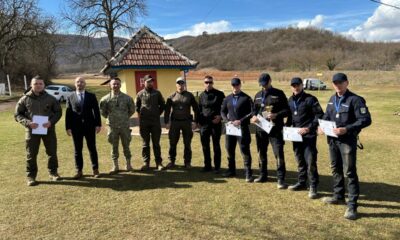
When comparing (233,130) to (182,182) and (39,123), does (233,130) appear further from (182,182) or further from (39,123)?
(39,123)

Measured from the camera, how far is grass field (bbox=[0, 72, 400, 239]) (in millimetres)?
4793

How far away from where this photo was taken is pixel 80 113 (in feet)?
23.0

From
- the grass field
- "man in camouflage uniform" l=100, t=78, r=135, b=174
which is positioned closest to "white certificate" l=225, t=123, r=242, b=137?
the grass field

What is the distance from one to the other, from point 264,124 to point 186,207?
1.94 metres

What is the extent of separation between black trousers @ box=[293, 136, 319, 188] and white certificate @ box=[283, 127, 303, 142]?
4.5 inches

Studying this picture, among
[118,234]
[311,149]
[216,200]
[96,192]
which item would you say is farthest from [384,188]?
[96,192]

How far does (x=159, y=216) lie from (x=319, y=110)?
9.66ft

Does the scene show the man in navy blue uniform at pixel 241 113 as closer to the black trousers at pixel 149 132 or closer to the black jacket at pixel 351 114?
the black trousers at pixel 149 132

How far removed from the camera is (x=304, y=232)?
471cm

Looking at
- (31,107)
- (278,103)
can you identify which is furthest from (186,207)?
(31,107)

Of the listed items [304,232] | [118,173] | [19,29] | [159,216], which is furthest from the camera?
[19,29]

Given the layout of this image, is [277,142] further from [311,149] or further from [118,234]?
[118,234]

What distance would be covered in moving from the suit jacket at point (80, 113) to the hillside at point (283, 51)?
223ft

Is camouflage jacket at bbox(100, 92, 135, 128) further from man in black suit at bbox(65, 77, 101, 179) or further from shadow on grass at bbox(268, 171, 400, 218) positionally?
shadow on grass at bbox(268, 171, 400, 218)
